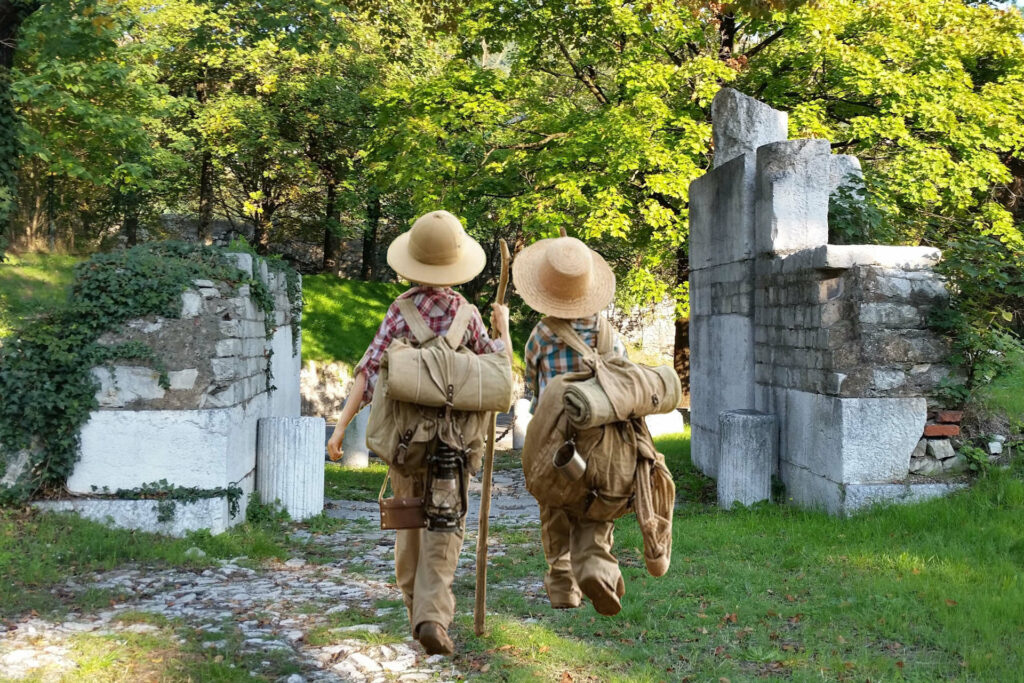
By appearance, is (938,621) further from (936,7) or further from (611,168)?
(936,7)

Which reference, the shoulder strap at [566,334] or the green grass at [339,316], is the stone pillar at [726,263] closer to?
the shoulder strap at [566,334]

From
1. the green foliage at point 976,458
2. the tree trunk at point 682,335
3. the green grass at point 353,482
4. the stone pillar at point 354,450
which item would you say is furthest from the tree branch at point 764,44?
the green foliage at point 976,458

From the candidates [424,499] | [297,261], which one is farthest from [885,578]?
[297,261]

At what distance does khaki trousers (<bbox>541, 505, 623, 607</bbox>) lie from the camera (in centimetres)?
430

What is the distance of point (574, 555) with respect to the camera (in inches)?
174

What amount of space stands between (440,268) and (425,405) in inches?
28.3

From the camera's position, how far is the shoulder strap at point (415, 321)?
461cm

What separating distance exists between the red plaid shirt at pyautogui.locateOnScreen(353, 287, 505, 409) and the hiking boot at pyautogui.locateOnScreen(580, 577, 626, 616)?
1.21 m

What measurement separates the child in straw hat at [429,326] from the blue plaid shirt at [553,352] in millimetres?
150

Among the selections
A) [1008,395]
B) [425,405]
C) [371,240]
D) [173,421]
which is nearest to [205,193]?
[371,240]

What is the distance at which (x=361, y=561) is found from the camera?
8.34 meters

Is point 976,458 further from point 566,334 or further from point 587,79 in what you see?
point 587,79

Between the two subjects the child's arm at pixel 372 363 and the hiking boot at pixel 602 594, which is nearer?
the hiking boot at pixel 602 594

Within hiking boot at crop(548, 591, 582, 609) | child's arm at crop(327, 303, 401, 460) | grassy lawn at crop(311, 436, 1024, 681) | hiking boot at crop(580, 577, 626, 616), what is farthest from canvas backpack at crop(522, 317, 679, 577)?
grassy lawn at crop(311, 436, 1024, 681)
